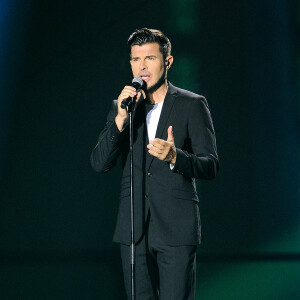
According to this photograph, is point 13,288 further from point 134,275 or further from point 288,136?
point 288,136

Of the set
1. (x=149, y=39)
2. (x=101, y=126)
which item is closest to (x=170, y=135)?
(x=149, y=39)

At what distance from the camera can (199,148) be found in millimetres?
2072

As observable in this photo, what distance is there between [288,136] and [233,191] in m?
0.52

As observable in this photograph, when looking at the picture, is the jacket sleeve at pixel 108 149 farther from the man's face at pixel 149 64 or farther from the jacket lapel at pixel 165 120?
the man's face at pixel 149 64

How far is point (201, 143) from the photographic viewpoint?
207cm

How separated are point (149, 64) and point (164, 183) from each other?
0.53 m

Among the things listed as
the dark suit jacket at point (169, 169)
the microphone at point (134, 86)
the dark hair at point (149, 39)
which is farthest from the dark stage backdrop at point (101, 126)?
the microphone at point (134, 86)

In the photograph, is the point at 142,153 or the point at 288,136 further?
the point at 288,136

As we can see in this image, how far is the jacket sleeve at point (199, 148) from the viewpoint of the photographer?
1935 millimetres

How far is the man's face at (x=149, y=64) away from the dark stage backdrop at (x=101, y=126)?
3.38 ft

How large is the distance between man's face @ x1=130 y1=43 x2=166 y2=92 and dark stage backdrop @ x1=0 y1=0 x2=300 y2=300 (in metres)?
1.03

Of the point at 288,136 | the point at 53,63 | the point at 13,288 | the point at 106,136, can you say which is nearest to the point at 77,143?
the point at 53,63

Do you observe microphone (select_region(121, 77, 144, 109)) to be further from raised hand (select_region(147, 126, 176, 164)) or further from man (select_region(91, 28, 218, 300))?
raised hand (select_region(147, 126, 176, 164))

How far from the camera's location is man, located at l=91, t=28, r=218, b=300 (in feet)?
6.49
